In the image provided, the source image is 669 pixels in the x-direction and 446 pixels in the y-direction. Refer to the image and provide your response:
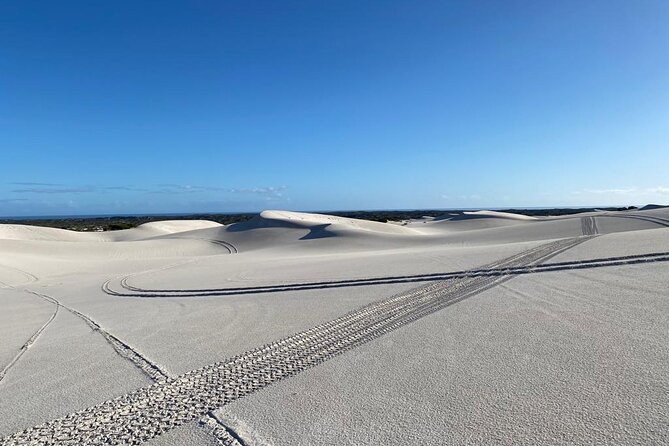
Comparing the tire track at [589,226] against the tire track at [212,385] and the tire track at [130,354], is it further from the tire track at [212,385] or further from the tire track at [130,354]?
the tire track at [130,354]

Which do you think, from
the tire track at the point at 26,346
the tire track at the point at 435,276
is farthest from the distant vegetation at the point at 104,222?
the tire track at the point at 26,346

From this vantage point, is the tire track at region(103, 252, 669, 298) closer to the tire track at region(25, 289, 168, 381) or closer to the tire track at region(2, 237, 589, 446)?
the tire track at region(2, 237, 589, 446)

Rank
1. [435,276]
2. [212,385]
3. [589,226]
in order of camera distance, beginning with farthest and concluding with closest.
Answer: [589,226] < [435,276] < [212,385]

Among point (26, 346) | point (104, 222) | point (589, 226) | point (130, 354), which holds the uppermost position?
point (589, 226)

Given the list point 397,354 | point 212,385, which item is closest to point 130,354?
point 212,385

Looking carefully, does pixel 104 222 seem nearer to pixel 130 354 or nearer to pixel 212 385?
pixel 130 354

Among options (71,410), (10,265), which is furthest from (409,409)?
(10,265)

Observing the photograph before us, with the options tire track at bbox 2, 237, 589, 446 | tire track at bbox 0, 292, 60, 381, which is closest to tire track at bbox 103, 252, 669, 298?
tire track at bbox 2, 237, 589, 446

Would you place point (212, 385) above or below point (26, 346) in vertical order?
above
